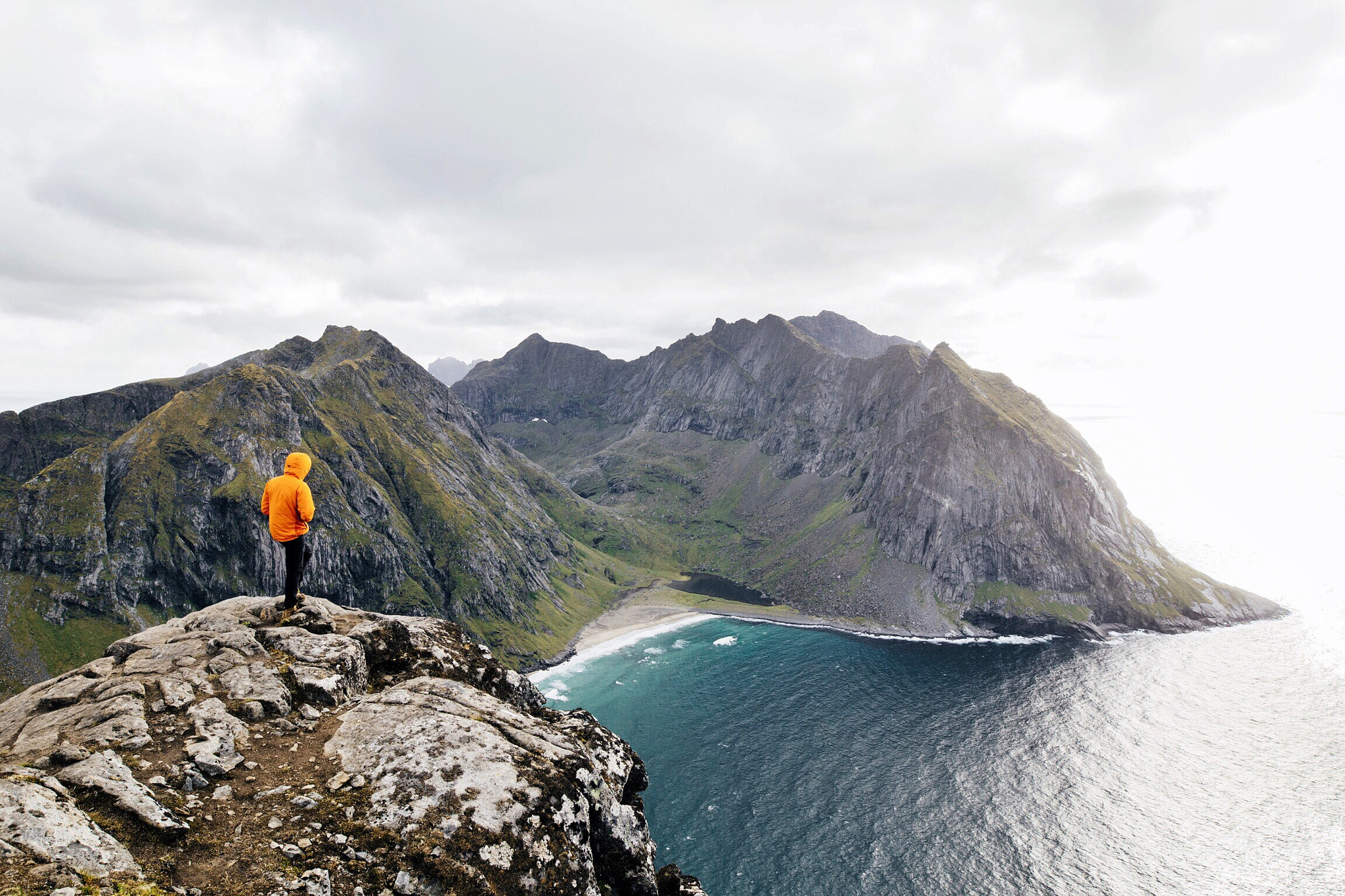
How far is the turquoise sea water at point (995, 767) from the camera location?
251 feet

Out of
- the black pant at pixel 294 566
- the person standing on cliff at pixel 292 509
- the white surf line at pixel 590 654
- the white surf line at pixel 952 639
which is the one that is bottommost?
the white surf line at pixel 590 654

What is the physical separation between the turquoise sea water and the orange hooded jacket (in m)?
82.0

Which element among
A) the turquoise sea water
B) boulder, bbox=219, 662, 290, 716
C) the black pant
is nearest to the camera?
boulder, bbox=219, 662, 290, 716

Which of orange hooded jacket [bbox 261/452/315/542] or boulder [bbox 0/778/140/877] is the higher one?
orange hooded jacket [bbox 261/452/315/542]

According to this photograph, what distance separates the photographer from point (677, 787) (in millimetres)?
96938

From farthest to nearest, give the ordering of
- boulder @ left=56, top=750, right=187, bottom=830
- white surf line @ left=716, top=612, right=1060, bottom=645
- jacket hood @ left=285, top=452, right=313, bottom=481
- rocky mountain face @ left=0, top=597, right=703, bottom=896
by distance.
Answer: white surf line @ left=716, top=612, right=1060, bottom=645
jacket hood @ left=285, top=452, right=313, bottom=481
boulder @ left=56, top=750, right=187, bottom=830
rocky mountain face @ left=0, top=597, right=703, bottom=896

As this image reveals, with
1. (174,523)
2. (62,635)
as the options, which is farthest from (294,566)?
(174,523)

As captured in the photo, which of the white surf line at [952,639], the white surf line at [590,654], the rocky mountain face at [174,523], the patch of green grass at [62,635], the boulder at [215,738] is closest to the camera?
the boulder at [215,738]

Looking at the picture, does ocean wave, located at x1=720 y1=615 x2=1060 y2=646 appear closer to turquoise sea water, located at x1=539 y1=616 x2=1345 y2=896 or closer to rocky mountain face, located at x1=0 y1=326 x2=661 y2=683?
turquoise sea water, located at x1=539 y1=616 x2=1345 y2=896

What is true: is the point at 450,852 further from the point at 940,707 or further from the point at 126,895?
the point at 940,707

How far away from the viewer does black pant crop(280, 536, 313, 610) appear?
21172 mm

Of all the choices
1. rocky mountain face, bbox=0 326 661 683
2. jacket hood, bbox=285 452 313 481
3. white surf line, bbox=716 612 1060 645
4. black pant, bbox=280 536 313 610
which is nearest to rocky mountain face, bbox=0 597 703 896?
black pant, bbox=280 536 313 610

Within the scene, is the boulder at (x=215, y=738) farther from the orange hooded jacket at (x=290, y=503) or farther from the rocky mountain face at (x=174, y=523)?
the rocky mountain face at (x=174, y=523)

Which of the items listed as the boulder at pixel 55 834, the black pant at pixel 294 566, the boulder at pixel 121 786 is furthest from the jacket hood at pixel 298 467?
the boulder at pixel 55 834
